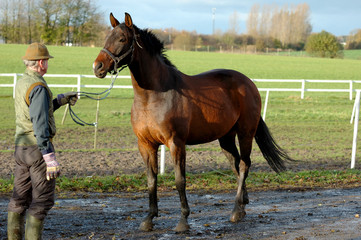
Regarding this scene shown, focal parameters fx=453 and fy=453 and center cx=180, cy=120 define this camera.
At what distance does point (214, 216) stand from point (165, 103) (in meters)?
1.69

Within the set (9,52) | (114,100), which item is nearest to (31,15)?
(9,52)

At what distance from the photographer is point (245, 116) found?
20.6 ft

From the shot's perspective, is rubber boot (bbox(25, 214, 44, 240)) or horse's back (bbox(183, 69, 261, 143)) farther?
horse's back (bbox(183, 69, 261, 143))

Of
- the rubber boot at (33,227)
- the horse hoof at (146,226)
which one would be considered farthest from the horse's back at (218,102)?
the rubber boot at (33,227)

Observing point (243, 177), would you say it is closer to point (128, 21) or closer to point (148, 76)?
point (148, 76)

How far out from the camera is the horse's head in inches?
187

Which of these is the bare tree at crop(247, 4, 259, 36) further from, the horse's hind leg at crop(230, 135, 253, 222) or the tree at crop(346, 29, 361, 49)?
the horse's hind leg at crop(230, 135, 253, 222)

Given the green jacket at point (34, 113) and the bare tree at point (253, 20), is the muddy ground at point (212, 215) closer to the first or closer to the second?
the green jacket at point (34, 113)

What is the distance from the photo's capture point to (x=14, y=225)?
4332 millimetres

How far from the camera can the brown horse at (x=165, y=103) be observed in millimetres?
4965

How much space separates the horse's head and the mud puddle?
1830 mm

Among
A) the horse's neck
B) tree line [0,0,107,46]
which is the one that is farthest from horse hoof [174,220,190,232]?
tree line [0,0,107,46]

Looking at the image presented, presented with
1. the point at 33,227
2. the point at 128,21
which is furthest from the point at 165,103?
the point at 33,227

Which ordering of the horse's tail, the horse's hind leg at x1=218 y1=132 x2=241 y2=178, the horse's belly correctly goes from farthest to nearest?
the horse's tail → the horse's hind leg at x1=218 y1=132 x2=241 y2=178 → the horse's belly
